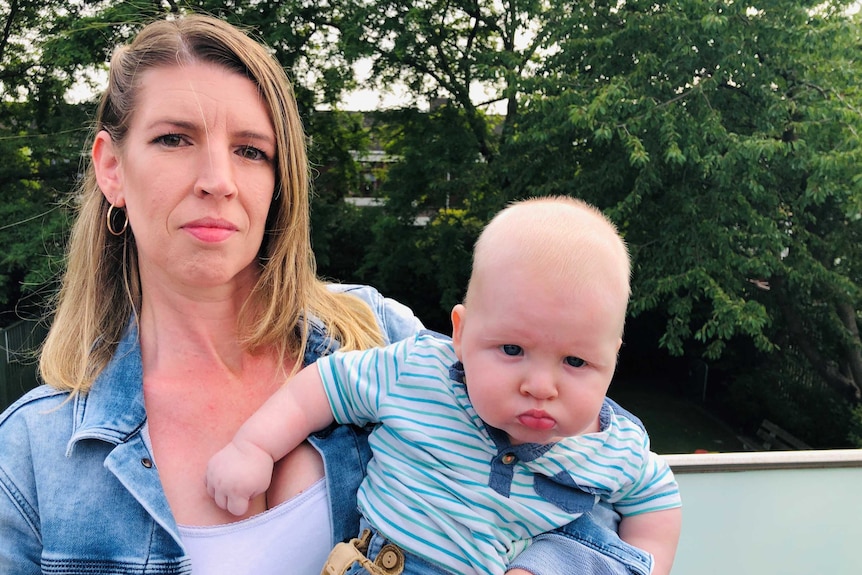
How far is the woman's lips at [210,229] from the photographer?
152cm

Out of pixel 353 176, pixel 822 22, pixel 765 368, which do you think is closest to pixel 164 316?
pixel 822 22

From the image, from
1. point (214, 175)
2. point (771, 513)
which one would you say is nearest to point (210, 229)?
point (214, 175)

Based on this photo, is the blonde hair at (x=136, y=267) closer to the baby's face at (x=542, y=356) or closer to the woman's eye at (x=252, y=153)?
the woman's eye at (x=252, y=153)

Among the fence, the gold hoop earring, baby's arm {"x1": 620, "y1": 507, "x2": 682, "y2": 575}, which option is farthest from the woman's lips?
the fence

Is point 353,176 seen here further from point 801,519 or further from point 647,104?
point 801,519

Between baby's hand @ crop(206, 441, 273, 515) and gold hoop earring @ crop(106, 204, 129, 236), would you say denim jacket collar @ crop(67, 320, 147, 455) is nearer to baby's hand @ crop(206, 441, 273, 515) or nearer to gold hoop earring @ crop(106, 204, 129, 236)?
baby's hand @ crop(206, 441, 273, 515)

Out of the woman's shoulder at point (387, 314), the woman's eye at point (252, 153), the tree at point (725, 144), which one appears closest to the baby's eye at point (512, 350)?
the woman's shoulder at point (387, 314)

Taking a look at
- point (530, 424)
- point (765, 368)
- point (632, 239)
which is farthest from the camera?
point (765, 368)

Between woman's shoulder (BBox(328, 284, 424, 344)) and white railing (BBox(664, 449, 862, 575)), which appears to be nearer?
woman's shoulder (BBox(328, 284, 424, 344))

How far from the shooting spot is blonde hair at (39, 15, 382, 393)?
5.26 feet

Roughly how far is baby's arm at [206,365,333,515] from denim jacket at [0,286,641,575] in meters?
0.12

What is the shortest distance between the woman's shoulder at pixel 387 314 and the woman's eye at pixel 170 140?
67cm

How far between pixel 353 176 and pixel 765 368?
9580 millimetres

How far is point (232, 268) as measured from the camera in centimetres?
160
